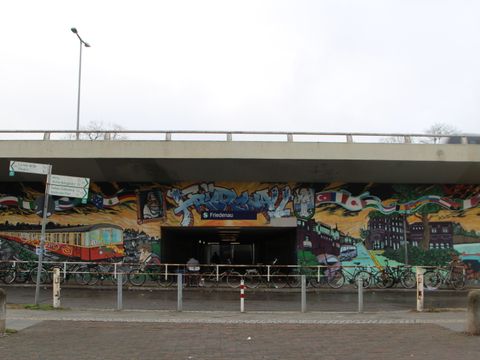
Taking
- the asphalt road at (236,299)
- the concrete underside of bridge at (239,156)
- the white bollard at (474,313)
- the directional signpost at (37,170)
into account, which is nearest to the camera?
the white bollard at (474,313)

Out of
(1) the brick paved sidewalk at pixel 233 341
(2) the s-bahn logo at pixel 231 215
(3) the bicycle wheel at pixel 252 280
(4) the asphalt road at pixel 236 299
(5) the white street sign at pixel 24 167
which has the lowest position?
(4) the asphalt road at pixel 236 299

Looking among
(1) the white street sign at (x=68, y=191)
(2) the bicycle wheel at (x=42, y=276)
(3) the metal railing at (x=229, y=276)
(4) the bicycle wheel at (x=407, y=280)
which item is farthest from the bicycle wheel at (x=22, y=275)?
(4) the bicycle wheel at (x=407, y=280)

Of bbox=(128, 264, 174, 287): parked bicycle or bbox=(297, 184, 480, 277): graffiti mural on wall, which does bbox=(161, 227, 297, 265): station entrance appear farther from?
bbox=(297, 184, 480, 277): graffiti mural on wall

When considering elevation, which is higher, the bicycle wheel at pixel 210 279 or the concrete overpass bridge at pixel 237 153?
the concrete overpass bridge at pixel 237 153

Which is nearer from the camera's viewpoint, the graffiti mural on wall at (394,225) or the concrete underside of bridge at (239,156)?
the concrete underside of bridge at (239,156)

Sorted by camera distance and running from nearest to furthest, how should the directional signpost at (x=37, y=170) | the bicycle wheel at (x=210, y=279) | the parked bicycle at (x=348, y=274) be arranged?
the directional signpost at (x=37, y=170) → the bicycle wheel at (x=210, y=279) → the parked bicycle at (x=348, y=274)

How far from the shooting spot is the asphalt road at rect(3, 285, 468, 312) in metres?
14.8

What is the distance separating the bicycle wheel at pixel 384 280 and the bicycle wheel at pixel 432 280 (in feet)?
4.37

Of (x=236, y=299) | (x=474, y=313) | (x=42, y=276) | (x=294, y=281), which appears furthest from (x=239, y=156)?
(x=474, y=313)

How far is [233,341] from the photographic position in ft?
30.1

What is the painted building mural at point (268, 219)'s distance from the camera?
23.5m

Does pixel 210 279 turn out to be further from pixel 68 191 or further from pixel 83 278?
pixel 68 191

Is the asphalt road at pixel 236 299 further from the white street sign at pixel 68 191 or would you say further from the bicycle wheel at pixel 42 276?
the white street sign at pixel 68 191

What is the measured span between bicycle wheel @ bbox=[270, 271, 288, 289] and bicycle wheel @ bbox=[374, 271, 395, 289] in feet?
12.4
